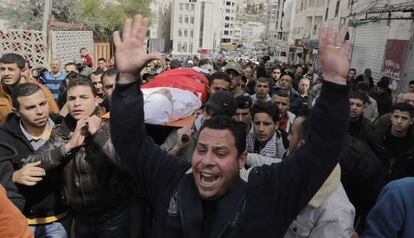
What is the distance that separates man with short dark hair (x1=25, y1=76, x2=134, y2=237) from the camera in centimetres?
250

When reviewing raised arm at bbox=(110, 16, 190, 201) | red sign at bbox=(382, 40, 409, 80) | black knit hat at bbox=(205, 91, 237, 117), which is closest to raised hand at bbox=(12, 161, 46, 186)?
raised arm at bbox=(110, 16, 190, 201)

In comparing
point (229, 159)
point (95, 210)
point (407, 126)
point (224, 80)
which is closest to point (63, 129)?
point (95, 210)

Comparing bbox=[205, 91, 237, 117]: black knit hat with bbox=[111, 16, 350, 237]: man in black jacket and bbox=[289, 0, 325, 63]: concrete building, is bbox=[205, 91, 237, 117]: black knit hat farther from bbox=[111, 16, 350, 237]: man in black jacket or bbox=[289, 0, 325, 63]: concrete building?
bbox=[289, 0, 325, 63]: concrete building

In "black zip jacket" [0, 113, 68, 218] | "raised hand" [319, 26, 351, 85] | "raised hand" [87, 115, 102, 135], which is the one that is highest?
"raised hand" [319, 26, 351, 85]

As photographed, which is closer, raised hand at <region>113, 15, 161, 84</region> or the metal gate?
raised hand at <region>113, 15, 161, 84</region>

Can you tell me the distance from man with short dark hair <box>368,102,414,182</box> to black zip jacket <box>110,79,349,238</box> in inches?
94.2

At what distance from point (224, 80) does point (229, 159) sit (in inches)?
119

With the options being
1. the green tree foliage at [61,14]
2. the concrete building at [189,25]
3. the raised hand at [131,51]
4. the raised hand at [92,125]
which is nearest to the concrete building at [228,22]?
the concrete building at [189,25]

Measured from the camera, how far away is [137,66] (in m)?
1.75

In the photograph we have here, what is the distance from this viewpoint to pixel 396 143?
400cm

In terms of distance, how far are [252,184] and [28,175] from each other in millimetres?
1491

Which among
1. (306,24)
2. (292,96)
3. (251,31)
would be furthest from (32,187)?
(251,31)

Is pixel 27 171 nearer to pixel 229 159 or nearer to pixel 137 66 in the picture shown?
pixel 137 66

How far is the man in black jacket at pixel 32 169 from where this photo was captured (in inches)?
96.5
